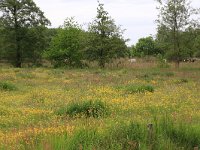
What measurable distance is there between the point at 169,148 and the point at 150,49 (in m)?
67.8

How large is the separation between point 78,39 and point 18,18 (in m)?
7.89

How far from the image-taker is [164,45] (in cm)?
4175

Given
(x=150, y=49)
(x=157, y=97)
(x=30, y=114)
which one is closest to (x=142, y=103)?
(x=157, y=97)

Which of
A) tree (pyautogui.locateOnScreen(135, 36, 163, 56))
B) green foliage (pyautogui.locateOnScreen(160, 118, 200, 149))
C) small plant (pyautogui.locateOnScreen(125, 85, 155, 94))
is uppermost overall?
tree (pyautogui.locateOnScreen(135, 36, 163, 56))

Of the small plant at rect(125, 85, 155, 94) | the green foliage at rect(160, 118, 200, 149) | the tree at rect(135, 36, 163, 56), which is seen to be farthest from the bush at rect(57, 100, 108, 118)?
the tree at rect(135, 36, 163, 56)

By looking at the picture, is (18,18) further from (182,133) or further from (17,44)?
(182,133)

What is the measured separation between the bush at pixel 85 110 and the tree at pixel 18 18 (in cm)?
3625

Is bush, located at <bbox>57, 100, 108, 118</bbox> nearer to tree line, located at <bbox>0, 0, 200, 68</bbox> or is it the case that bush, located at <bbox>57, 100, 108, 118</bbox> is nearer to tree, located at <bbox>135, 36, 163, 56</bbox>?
tree line, located at <bbox>0, 0, 200, 68</bbox>

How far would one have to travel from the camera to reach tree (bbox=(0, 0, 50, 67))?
156 feet

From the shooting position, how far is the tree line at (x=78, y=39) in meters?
41.5

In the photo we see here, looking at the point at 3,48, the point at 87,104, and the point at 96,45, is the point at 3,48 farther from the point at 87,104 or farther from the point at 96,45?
the point at 87,104

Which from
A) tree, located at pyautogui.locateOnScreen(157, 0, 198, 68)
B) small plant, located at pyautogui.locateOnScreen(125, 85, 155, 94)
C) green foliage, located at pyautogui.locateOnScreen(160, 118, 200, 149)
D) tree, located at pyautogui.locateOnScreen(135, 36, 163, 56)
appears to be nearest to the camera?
green foliage, located at pyautogui.locateOnScreen(160, 118, 200, 149)

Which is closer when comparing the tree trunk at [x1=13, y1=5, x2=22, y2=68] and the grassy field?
the grassy field

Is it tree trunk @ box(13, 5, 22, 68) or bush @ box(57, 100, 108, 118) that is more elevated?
tree trunk @ box(13, 5, 22, 68)
